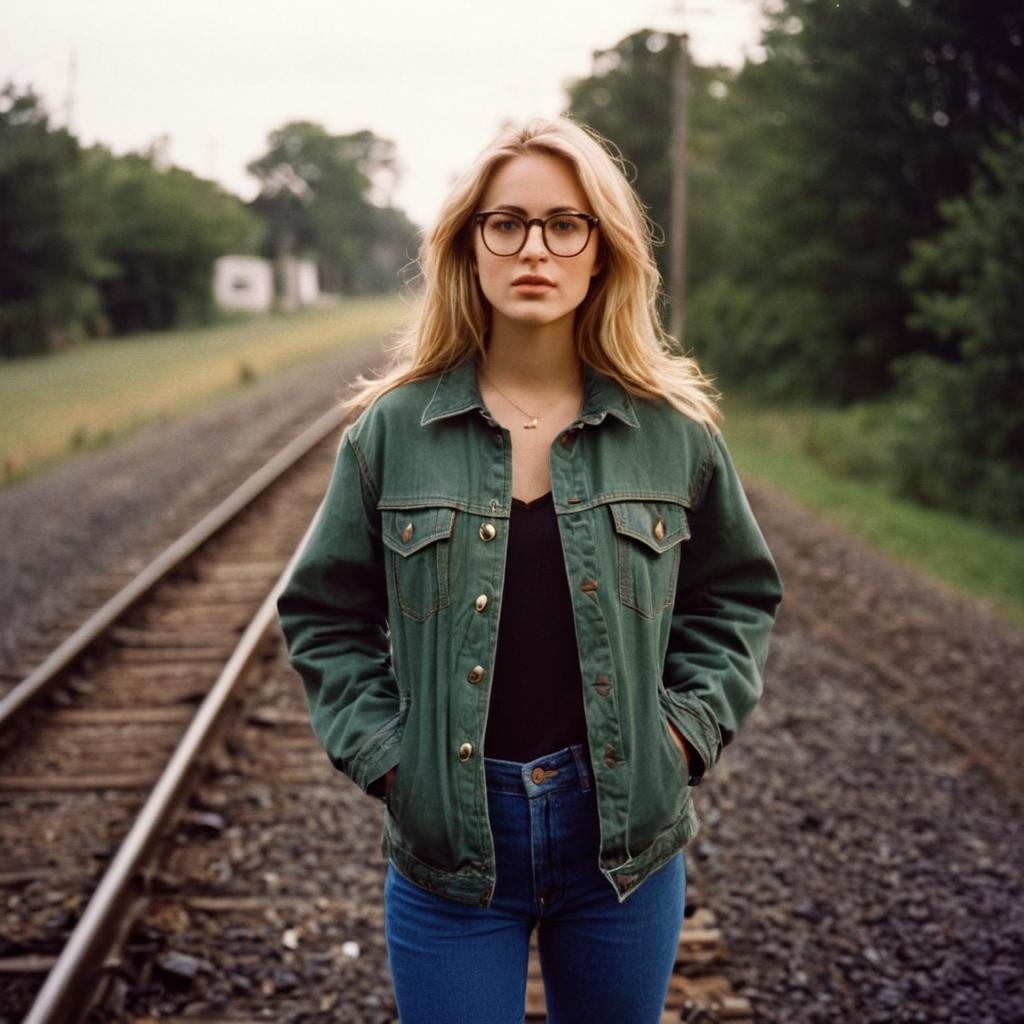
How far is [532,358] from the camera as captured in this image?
196cm

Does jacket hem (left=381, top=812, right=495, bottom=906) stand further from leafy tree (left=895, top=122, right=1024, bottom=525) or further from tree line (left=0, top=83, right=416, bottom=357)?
leafy tree (left=895, top=122, right=1024, bottom=525)

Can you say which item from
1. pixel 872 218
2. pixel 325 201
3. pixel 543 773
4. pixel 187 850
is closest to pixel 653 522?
pixel 543 773

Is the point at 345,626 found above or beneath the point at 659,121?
beneath

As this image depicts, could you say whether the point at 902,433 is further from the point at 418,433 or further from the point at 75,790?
→ the point at 418,433

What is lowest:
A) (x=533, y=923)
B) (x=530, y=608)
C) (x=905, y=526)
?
(x=905, y=526)

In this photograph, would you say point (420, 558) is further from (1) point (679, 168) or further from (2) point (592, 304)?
(1) point (679, 168)

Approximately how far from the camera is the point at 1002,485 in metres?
11.6

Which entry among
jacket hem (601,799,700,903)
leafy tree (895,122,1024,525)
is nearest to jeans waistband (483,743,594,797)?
jacket hem (601,799,700,903)

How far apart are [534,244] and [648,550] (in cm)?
57

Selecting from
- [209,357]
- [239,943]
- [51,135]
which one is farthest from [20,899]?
[51,135]

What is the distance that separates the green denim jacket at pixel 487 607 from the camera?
178cm

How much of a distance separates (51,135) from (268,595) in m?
29.2

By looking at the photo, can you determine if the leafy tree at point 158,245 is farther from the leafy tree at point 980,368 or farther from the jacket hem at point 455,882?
the jacket hem at point 455,882

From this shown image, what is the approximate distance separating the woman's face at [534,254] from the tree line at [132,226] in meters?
6.56
